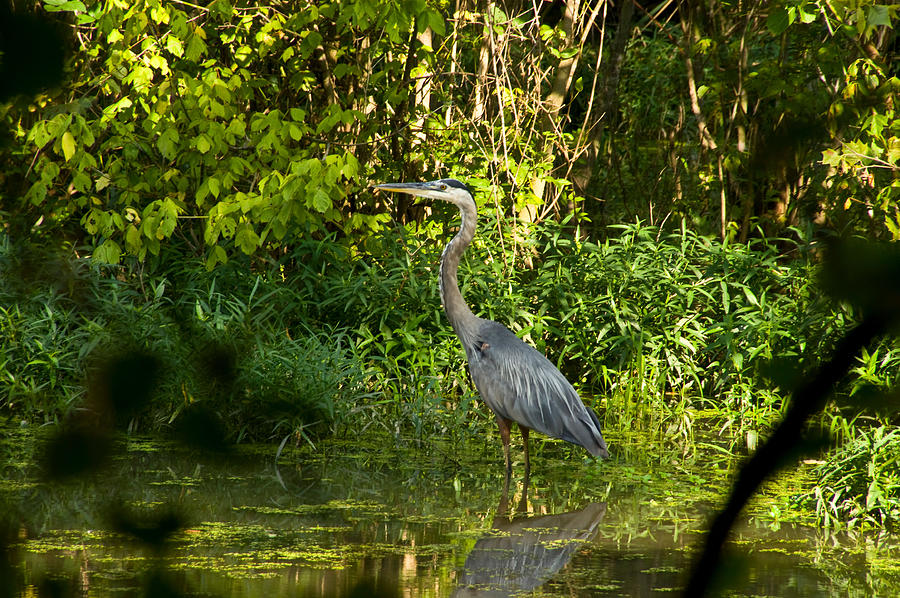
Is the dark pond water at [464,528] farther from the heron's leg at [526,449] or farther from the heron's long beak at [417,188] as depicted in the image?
the heron's long beak at [417,188]

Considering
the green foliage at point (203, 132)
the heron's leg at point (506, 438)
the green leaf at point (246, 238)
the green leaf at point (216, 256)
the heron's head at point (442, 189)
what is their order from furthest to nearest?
the green leaf at point (216, 256) → the green leaf at point (246, 238) → the heron's head at point (442, 189) → the green foliage at point (203, 132) → the heron's leg at point (506, 438)

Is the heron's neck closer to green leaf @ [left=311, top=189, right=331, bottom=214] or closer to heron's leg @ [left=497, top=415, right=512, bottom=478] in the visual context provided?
heron's leg @ [left=497, top=415, right=512, bottom=478]

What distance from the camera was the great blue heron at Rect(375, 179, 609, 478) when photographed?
482cm

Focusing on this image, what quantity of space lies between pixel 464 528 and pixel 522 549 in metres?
0.32

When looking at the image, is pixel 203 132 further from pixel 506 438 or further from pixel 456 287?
pixel 506 438

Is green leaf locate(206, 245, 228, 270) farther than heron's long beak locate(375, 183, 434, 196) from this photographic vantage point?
Yes

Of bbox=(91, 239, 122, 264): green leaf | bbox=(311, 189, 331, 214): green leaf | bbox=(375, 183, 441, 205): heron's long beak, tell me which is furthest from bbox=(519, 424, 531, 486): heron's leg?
bbox=(91, 239, 122, 264): green leaf

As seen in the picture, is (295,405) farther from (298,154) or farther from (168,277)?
(168,277)

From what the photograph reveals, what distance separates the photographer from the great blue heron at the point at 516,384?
15.8 feet

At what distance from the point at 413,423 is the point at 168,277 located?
2.42 m

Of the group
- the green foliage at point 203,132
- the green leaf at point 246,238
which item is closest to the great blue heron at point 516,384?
the green foliage at point 203,132

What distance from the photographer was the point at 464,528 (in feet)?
13.8

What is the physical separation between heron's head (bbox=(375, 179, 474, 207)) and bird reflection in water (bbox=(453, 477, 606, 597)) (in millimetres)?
1717

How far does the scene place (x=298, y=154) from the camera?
20.4 ft
